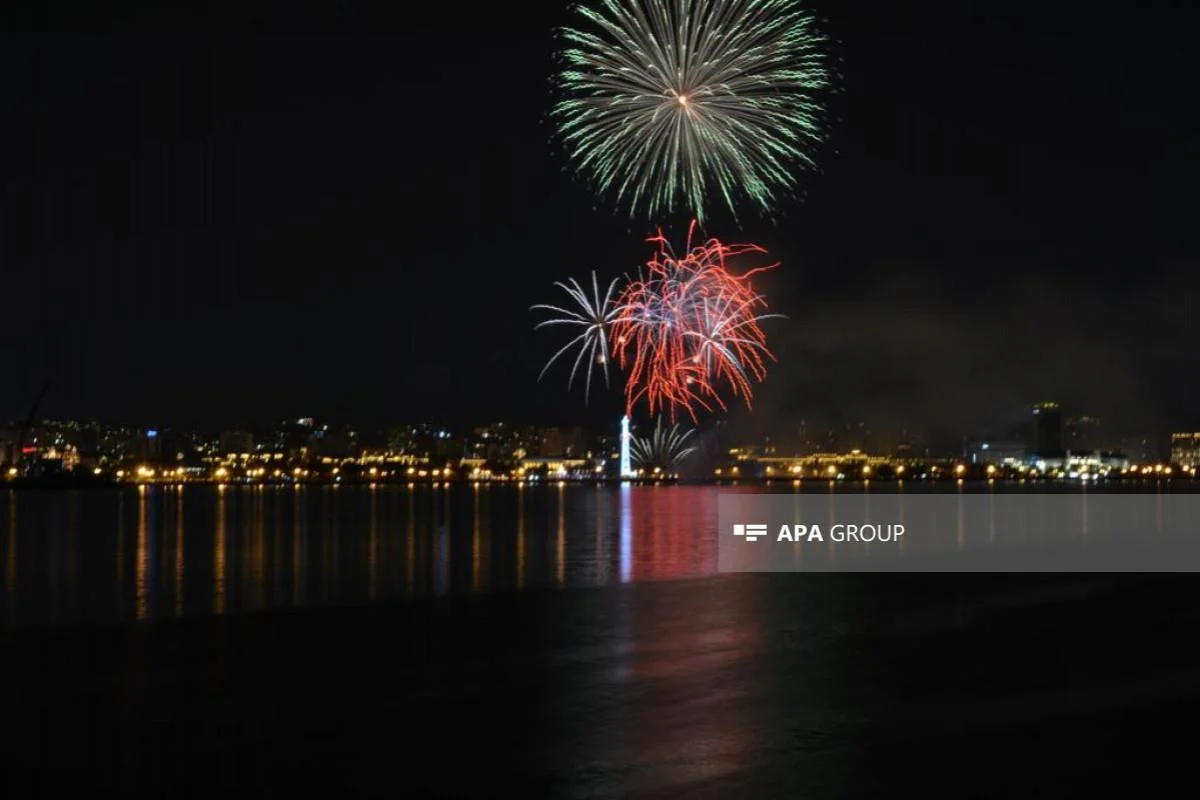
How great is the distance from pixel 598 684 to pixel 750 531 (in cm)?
2470

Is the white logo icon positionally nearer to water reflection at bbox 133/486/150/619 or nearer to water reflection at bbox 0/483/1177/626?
water reflection at bbox 0/483/1177/626

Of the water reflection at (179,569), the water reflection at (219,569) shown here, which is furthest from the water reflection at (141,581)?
the water reflection at (219,569)

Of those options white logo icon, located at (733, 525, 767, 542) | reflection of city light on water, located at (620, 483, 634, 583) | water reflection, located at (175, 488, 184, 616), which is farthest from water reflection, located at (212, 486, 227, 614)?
white logo icon, located at (733, 525, 767, 542)

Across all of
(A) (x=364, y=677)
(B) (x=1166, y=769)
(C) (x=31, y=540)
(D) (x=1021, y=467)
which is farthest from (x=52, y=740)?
(D) (x=1021, y=467)

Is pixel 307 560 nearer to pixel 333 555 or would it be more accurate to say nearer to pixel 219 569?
pixel 333 555

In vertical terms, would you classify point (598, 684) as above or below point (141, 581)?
above

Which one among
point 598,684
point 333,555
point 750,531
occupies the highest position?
point 598,684

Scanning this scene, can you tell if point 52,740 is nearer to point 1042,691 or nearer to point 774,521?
point 1042,691

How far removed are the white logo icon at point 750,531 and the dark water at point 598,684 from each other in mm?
10732

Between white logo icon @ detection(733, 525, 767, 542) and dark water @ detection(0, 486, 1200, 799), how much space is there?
1073 centimetres

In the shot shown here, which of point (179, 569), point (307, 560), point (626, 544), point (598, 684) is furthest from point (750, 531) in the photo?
point (598, 684)

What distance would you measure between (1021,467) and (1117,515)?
147033mm

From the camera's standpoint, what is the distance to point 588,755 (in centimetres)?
805

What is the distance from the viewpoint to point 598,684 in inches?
420
